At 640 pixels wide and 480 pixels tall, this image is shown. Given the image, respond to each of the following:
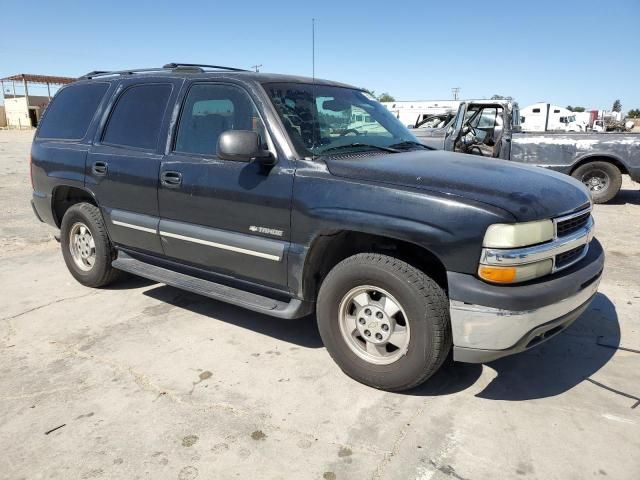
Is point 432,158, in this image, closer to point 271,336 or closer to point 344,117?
point 344,117

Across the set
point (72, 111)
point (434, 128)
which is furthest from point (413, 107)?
point (72, 111)

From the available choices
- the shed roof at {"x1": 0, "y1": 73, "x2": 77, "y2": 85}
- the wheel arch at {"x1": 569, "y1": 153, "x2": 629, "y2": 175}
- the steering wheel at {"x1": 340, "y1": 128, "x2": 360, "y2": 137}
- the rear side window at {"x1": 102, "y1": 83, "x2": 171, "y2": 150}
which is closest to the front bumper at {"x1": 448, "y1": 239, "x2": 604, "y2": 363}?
the steering wheel at {"x1": 340, "y1": 128, "x2": 360, "y2": 137}

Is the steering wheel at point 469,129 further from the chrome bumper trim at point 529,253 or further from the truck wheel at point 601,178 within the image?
the chrome bumper trim at point 529,253

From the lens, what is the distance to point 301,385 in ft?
10.2

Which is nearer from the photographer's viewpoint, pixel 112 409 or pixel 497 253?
pixel 497 253

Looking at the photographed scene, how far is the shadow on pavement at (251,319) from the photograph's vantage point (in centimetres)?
382

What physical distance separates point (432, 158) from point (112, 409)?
2.55 m

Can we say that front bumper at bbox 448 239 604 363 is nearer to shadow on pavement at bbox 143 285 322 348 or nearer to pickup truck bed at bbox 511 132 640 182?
shadow on pavement at bbox 143 285 322 348

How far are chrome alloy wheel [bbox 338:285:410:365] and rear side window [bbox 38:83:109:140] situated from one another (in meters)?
3.13

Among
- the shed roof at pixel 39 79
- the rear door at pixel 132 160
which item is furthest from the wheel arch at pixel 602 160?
the shed roof at pixel 39 79

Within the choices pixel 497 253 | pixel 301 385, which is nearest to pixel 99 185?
pixel 301 385

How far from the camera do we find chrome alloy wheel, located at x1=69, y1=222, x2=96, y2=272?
187 inches

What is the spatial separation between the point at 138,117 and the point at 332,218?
218 cm

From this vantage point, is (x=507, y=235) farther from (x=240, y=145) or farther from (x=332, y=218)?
(x=240, y=145)
